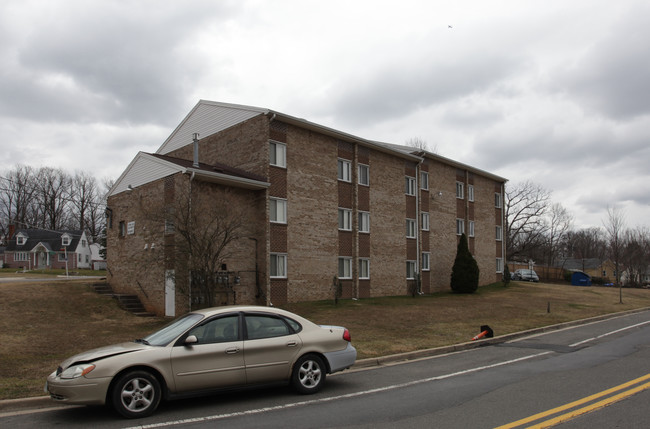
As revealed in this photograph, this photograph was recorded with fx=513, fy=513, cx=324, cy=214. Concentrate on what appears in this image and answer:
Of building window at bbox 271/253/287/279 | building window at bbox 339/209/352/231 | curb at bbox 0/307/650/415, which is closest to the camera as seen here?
curb at bbox 0/307/650/415

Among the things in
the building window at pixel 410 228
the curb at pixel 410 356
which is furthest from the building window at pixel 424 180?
the curb at pixel 410 356

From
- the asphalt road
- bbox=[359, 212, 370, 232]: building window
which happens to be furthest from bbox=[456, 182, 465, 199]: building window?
the asphalt road

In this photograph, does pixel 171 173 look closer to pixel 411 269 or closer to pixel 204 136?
pixel 204 136

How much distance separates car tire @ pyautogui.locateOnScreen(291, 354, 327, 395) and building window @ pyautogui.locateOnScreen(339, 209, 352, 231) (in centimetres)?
1889

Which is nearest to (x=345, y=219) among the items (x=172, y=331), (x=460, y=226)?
(x=460, y=226)

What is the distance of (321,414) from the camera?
656 cm

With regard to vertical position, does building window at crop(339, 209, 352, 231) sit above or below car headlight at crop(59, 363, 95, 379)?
above

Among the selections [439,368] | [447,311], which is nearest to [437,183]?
[447,311]

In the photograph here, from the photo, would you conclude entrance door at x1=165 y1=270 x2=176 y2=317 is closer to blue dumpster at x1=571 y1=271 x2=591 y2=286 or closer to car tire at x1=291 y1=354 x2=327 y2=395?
car tire at x1=291 y1=354 x2=327 y2=395

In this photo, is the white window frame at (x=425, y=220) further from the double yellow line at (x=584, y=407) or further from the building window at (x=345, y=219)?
the double yellow line at (x=584, y=407)

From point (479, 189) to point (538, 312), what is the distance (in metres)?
19.8

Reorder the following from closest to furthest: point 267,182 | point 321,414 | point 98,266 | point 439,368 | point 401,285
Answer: point 321,414
point 439,368
point 267,182
point 401,285
point 98,266

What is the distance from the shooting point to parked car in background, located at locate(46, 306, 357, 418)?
252 inches

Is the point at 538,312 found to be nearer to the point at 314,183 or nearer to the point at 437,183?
the point at 314,183
